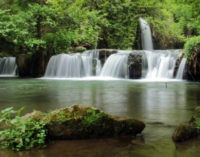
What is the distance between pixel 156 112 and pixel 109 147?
2659 mm

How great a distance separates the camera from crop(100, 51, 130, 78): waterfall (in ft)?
64.6

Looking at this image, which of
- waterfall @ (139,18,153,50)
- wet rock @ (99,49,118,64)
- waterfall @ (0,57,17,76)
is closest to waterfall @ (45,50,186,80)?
wet rock @ (99,49,118,64)

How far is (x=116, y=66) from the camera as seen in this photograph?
65.7ft

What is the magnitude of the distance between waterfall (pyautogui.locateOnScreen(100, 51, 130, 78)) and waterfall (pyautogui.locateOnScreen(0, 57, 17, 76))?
9.51 meters

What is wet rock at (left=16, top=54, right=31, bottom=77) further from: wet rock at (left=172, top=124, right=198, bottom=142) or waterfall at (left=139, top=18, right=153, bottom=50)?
wet rock at (left=172, top=124, right=198, bottom=142)

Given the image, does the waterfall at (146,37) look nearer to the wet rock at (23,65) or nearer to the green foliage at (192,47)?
the wet rock at (23,65)

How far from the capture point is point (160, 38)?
97.4 feet

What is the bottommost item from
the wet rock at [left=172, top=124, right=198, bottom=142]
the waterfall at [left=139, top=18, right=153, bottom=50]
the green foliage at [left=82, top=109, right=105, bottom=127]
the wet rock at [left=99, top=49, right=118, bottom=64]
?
the wet rock at [left=172, top=124, right=198, bottom=142]

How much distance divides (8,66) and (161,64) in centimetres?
1439

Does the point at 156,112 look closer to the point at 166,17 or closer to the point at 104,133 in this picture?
the point at 104,133

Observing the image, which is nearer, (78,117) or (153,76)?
(78,117)

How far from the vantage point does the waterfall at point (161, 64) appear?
18.3 metres

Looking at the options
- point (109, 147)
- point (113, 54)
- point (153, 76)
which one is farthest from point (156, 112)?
point (113, 54)

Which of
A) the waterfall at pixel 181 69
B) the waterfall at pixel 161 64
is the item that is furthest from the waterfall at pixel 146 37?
the waterfall at pixel 181 69
